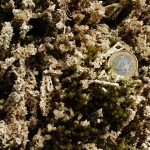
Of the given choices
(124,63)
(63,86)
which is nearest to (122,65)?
(124,63)

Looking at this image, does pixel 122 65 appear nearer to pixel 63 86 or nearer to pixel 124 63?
pixel 124 63

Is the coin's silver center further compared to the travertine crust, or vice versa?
the coin's silver center

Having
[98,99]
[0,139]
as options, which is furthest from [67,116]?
[0,139]

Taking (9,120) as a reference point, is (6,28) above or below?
above

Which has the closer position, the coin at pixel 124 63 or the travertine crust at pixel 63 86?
the travertine crust at pixel 63 86

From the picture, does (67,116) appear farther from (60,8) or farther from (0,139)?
(60,8)

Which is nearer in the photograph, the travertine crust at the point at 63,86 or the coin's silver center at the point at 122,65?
the travertine crust at the point at 63,86
